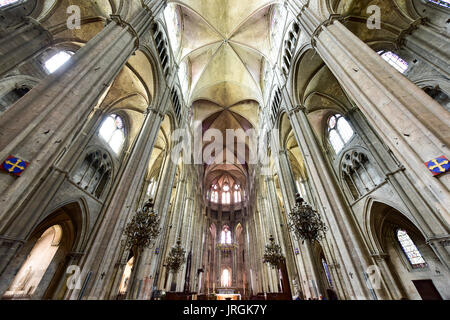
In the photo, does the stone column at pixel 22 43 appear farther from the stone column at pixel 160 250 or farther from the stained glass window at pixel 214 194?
the stained glass window at pixel 214 194

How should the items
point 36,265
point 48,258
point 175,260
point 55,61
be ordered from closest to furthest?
point 55,61
point 36,265
point 48,258
point 175,260

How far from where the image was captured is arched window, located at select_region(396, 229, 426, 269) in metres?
9.76

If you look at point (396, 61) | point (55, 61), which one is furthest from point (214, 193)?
point (396, 61)

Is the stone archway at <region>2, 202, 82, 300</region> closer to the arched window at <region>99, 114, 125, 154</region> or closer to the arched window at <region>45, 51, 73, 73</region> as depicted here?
the arched window at <region>99, 114, 125, 154</region>

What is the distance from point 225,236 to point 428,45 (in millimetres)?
29809

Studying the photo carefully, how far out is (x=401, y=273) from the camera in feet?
32.7

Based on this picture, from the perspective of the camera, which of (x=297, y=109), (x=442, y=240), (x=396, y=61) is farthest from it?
(x=297, y=109)

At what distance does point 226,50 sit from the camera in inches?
708

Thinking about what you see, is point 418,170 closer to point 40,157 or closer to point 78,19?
point 40,157

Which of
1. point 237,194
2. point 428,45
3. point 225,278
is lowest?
point 225,278

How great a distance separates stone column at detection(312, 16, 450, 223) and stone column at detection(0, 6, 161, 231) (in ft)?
25.6

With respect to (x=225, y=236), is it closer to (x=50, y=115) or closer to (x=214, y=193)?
(x=214, y=193)

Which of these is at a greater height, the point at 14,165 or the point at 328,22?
the point at 328,22

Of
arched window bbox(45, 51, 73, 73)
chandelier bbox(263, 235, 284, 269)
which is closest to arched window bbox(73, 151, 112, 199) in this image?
arched window bbox(45, 51, 73, 73)
